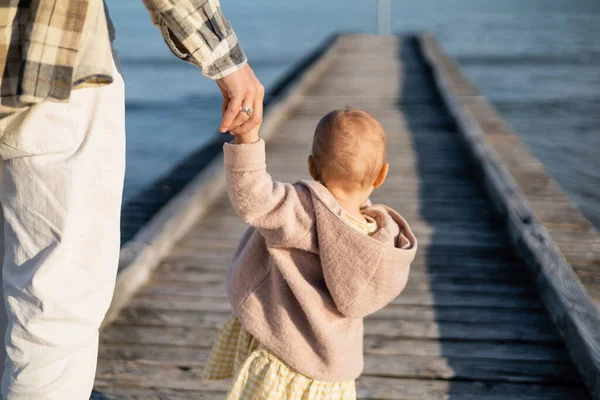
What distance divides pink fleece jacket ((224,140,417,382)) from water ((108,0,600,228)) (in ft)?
22.4

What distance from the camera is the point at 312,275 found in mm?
1834

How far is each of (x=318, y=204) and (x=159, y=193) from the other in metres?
4.77

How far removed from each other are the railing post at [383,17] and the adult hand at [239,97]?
2645 centimetres

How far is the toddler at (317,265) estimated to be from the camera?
1731 millimetres

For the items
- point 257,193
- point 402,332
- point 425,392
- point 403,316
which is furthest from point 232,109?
point 403,316

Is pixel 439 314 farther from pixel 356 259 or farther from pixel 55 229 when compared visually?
pixel 55 229

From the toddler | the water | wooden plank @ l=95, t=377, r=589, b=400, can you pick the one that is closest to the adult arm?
the toddler

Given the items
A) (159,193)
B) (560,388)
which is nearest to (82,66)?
(560,388)

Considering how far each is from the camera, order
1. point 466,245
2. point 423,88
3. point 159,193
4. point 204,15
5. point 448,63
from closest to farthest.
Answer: point 204,15, point 466,245, point 159,193, point 423,88, point 448,63

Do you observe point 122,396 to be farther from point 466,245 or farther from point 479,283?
point 466,245

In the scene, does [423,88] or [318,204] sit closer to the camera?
[318,204]

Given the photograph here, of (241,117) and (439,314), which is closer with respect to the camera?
(241,117)

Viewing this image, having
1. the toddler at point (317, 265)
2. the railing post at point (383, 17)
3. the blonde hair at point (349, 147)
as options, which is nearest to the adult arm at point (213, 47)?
the toddler at point (317, 265)

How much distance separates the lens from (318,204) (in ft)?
5.70
